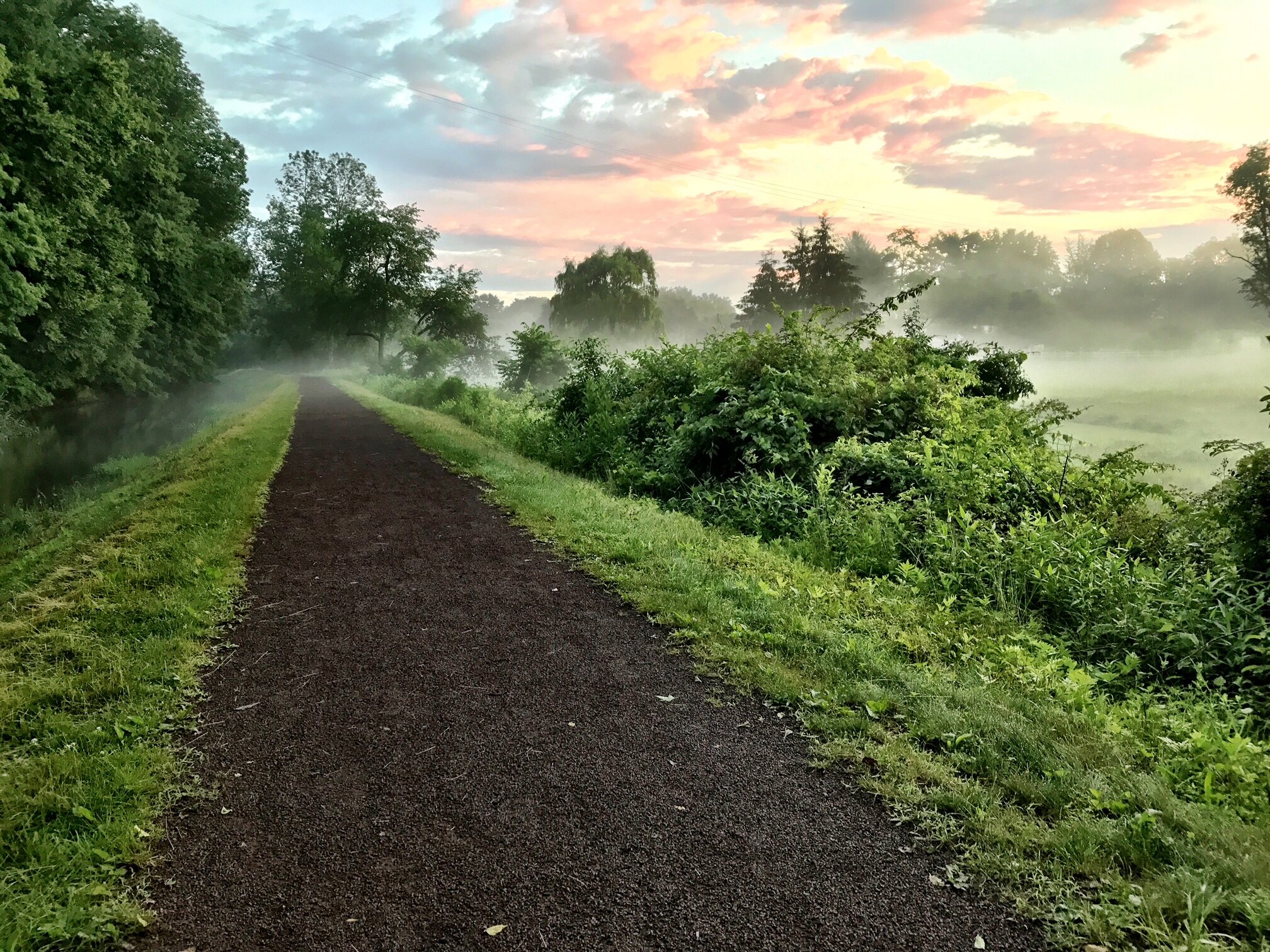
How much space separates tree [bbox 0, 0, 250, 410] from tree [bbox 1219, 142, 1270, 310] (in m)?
41.7

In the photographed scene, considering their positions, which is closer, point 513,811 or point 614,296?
point 513,811

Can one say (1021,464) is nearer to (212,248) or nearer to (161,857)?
(161,857)

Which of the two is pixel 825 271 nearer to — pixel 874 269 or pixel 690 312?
pixel 874 269

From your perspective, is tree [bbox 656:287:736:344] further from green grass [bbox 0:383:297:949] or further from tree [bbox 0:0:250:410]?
green grass [bbox 0:383:297:949]

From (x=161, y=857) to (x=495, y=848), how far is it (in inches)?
53.2

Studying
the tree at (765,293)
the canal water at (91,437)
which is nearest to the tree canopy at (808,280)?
the tree at (765,293)

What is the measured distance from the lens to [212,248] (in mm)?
28625

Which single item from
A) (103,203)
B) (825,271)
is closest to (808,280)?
(825,271)

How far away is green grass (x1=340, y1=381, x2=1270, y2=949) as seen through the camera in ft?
8.32

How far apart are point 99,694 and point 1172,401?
36.4 metres

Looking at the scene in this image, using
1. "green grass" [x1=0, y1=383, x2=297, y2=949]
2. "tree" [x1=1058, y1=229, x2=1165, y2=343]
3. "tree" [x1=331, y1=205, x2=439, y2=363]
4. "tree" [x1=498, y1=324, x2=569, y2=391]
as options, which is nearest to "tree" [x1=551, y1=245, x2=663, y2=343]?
"tree" [x1=331, y1=205, x2=439, y2=363]

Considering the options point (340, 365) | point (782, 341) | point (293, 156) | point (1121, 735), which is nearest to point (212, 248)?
point (782, 341)

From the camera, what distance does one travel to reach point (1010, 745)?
354cm

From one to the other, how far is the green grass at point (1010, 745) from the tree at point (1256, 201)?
3674cm
